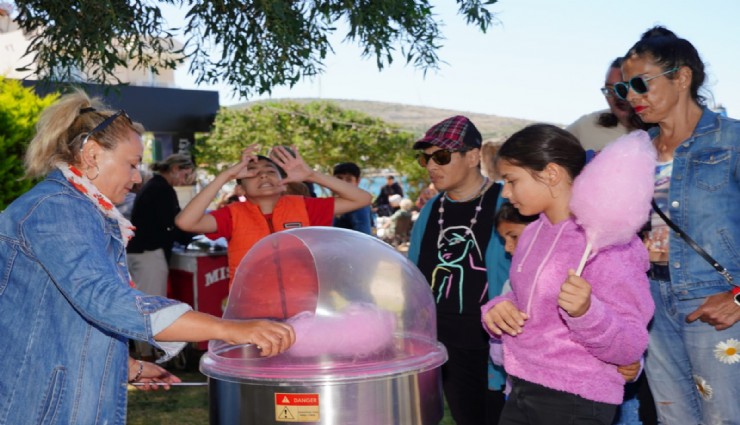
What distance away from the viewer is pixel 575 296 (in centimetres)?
221

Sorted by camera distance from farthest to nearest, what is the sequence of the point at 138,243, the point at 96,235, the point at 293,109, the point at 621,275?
1. the point at 293,109
2. the point at 138,243
3. the point at 621,275
4. the point at 96,235

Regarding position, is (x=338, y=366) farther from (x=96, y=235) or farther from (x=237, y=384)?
(x=96, y=235)

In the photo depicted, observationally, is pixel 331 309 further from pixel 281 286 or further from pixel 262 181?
pixel 262 181

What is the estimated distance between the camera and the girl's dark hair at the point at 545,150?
2662mm

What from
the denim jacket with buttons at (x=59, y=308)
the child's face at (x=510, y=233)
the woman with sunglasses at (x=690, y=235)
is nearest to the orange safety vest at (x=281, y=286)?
the denim jacket with buttons at (x=59, y=308)

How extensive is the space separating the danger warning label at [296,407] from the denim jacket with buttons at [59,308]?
394mm

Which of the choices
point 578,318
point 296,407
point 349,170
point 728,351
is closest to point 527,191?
point 578,318

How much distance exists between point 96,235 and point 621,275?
1.57m

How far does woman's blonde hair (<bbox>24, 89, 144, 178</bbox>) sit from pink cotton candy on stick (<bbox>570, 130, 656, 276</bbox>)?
A: 1457 mm

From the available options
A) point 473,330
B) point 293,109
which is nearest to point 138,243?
point 473,330

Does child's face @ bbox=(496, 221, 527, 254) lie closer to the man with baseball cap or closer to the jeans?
the man with baseball cap

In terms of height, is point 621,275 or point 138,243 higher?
point 621,275

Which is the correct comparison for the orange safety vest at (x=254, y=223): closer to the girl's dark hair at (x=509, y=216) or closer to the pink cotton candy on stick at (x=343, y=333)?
the girl's dark hair at (x=509, y=216)

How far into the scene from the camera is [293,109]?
2558 centimetres
